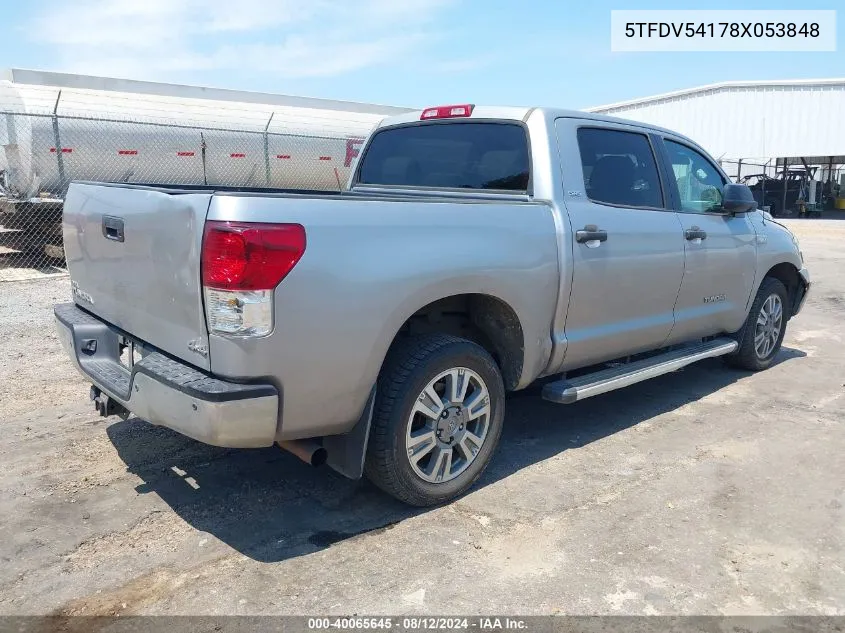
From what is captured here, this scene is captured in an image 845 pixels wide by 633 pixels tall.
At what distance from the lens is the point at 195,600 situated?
2787 millimetres

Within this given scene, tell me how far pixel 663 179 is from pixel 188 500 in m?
3.58

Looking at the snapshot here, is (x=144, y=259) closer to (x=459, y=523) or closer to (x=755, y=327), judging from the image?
(x=459, y=523)

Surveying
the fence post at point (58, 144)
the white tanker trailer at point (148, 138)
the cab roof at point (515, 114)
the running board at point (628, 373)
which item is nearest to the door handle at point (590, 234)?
the cab roof at point (515, 114)

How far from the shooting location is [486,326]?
388 centimetres

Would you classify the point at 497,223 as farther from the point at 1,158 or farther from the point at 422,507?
the point at 1,158

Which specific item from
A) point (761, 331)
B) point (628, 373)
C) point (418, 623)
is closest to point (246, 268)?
point (418, 623)

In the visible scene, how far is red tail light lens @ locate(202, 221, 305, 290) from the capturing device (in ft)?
8.78

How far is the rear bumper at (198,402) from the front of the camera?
2744 mm

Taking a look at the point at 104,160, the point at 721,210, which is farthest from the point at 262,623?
the point at 104,160

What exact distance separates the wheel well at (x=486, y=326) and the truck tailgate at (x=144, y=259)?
1128 millimetres

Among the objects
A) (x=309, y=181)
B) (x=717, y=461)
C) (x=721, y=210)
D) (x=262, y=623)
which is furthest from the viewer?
(x=309, y=181)

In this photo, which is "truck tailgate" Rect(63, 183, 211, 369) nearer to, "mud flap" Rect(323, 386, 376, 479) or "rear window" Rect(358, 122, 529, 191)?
"mud flap" Rect(323, 386, 376, 479)

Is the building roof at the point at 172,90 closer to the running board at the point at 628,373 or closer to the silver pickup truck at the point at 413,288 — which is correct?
the silver pickup truck at the point at 413,288

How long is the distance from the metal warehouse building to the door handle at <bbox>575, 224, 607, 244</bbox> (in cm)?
2798
